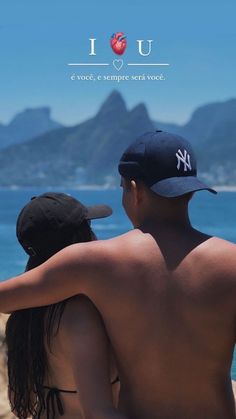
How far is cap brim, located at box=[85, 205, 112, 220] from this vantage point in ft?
5.83

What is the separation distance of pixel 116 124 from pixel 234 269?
160413 millimetres

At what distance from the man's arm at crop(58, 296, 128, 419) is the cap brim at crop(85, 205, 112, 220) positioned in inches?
9.5

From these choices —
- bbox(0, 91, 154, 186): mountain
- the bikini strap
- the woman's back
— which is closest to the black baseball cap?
the woman's back

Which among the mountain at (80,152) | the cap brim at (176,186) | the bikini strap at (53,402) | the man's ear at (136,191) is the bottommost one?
the mountain at (80,152)

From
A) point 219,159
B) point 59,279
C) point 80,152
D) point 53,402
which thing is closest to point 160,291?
point 59,279

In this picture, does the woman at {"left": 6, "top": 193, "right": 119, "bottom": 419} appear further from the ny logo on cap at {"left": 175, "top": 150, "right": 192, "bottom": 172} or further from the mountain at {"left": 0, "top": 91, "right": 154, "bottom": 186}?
the mountain at {"left": 0, "top": 91, "right": 154, "bottom": 186}

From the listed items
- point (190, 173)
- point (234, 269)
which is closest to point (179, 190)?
point (190, 173)

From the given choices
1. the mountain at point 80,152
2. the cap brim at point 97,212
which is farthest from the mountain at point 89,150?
the cap brim at point 97,212

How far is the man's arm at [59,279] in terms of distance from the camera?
1500mm

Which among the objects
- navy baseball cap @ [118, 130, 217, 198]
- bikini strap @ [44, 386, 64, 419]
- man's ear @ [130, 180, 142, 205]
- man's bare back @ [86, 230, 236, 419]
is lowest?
bikini strap @ [44, 386, 64, 419]

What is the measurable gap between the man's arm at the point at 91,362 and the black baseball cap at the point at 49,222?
0.66 ft

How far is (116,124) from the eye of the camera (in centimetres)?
16088

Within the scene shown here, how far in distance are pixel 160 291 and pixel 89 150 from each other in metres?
163

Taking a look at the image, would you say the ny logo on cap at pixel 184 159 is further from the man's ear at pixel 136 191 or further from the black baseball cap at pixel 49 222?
the black baseball cap at pixel 49 222
